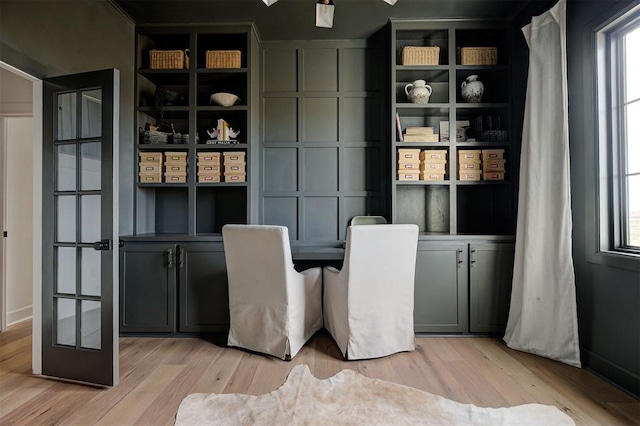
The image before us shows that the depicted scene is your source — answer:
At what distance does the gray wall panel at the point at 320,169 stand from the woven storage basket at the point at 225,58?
1.05 metres

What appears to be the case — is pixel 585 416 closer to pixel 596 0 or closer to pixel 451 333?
pixel 451 333

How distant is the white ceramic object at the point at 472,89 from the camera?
121 inches

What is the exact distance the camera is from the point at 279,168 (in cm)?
345

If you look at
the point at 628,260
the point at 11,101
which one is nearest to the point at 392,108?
the point at 628,260

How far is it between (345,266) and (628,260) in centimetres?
172

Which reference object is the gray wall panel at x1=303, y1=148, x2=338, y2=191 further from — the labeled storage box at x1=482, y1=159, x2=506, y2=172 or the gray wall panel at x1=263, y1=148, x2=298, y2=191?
the labeled storage box at x1=482, y1=159, x2=506, y2=172

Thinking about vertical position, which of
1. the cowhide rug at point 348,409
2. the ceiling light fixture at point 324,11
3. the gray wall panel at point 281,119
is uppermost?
the ceiling light fixture at point 324,11

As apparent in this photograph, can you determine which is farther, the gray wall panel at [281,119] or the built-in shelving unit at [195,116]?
the gray wall panel at [281,119]

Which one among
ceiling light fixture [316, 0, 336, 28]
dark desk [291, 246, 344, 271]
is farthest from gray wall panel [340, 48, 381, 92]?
dark desk [291, 246, 344, 271]

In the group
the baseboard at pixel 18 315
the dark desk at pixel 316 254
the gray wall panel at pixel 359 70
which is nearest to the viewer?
the dark desk at pixel 316 254

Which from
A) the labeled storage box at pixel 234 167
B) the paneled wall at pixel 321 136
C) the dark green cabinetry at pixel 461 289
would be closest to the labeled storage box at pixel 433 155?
the paneled wall at pixel 321 136

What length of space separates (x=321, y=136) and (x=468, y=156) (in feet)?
4.69

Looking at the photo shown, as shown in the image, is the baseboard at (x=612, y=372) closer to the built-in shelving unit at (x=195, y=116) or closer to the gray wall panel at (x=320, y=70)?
the built-in shelving unit at (x=195, y=116)

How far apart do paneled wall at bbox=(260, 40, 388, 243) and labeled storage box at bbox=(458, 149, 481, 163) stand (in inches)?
29.1
